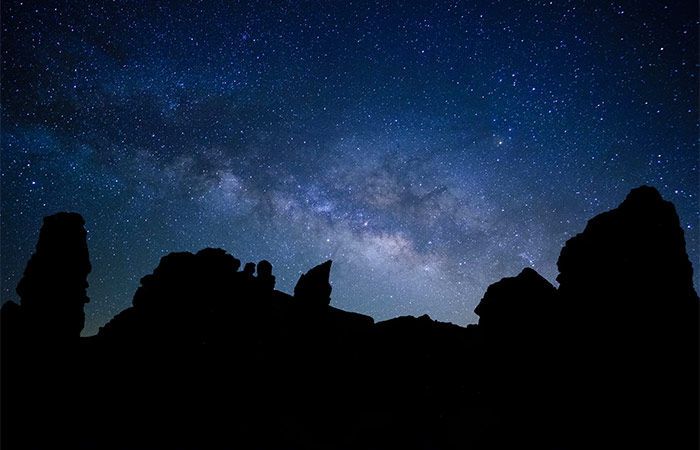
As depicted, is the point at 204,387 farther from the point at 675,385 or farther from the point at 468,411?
the point at 675,385

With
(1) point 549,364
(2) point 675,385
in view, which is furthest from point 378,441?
(2) point 675,385

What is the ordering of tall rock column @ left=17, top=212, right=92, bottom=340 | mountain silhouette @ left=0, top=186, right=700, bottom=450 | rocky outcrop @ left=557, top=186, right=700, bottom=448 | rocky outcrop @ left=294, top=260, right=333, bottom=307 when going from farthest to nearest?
1. rocky outcrop @ left=294, top=260, right=333, bottom=307
2. tall rock column @ left=17, top=212, right=92, bottom=340
3. mountain silhouette @ left=0, top=186, right=700, bottom=450
4. rocky outcrop @ left=557, top=186, right=700, bottom=448

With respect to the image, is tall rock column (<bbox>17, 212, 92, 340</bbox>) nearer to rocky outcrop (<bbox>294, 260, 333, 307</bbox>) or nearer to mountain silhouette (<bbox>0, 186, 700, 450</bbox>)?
mountain silhouette (<bbox>0, 186, 700, 450</bbox>)

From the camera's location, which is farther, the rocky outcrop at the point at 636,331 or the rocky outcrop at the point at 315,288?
the rocky outcrop at the point at 315,288

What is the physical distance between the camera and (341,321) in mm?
58719

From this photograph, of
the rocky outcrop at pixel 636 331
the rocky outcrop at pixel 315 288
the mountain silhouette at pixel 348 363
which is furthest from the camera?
the rocky outcrop at pixel 315 288

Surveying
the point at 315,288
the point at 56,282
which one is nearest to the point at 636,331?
the point at 315,288

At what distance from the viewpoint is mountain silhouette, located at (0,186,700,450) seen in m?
23.5

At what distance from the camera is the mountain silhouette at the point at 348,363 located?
23.5 meters

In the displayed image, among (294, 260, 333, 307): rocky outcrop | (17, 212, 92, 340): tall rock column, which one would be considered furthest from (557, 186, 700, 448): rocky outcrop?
(17, 212, 92, 340): tall rock column

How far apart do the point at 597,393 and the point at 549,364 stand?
15.7 feet

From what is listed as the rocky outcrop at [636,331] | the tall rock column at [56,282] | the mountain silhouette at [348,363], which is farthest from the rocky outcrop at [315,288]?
the rocky outcrop at [636,331]

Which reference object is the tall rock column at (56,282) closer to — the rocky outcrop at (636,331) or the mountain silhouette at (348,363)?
the mountain silhouette at (348,363)

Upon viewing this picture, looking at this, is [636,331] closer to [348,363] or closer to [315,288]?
[348,363]
